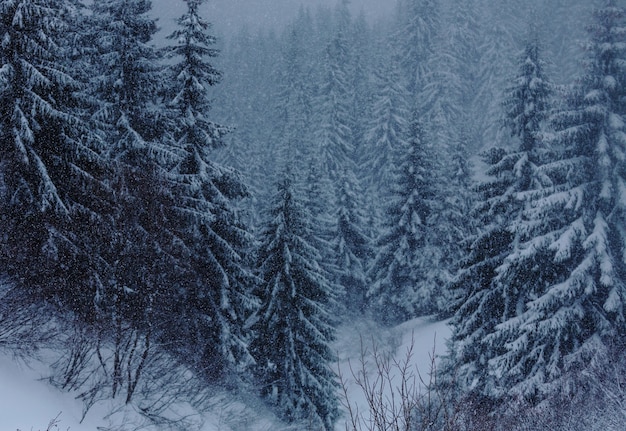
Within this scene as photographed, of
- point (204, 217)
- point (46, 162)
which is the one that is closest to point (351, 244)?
point (204, 217)

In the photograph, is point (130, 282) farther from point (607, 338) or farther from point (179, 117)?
point (607, 338)

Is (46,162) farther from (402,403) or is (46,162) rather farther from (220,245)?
(402,403)

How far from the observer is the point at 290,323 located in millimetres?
17703

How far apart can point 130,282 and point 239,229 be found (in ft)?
17.1

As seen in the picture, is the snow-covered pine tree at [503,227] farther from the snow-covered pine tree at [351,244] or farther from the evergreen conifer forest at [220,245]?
the snow-covered pine tree at [351,244]

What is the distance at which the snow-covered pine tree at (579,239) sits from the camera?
1244cm

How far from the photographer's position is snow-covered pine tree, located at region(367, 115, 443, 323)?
2530cm

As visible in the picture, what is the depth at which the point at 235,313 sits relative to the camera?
623 inches

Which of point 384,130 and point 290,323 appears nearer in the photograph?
point 290,323

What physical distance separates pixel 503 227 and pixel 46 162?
1405 cm

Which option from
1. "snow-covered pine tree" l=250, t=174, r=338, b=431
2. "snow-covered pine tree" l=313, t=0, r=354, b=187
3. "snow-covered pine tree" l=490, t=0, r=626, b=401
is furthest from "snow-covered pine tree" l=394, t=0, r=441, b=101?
"snow-covered pine tree" l=490, t=0, r=626, b=401

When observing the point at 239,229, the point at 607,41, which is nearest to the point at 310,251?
the point at 239,229

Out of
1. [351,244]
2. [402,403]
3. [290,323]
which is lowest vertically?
[351,244]

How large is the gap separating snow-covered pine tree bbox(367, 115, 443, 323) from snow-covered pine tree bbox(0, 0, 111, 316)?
17.9m
